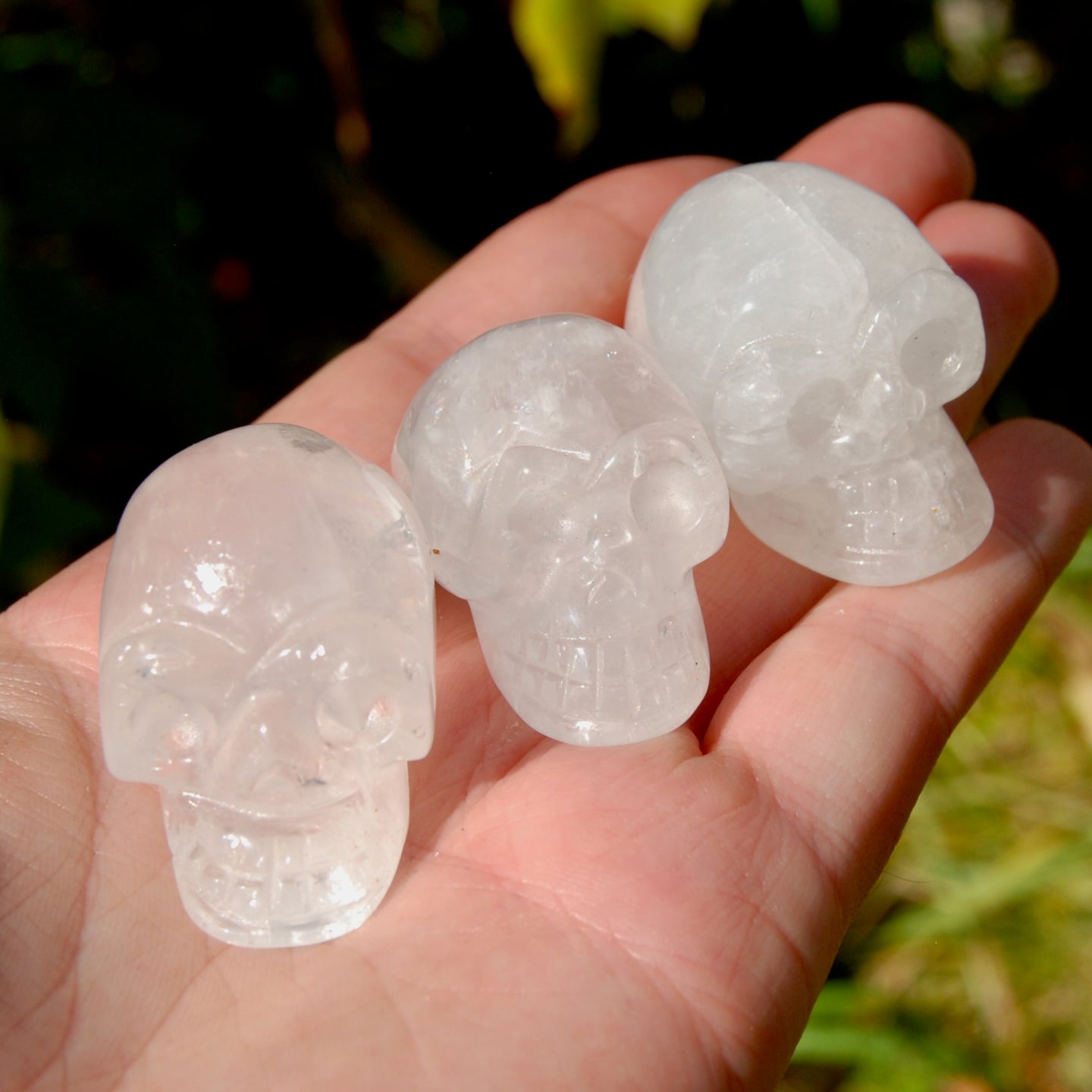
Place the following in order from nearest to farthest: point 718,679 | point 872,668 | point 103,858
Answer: point 103,858 < point 872,668 < point 718,679

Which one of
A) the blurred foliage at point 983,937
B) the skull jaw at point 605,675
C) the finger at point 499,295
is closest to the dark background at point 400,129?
the finger at point 499,295

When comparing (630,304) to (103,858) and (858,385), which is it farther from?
(103,858)

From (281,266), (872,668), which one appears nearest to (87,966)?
(872,668)

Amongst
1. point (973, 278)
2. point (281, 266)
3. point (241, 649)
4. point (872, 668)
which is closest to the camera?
point (241, 649)

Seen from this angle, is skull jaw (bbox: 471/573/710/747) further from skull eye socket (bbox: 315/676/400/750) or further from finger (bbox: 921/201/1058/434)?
finger (bbox: 921/201/1058/434)

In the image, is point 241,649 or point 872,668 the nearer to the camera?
point 241,649

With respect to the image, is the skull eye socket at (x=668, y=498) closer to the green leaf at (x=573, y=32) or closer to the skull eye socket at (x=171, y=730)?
the skull eye socket at (x=171, y=730)

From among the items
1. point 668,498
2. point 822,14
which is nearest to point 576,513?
point 668,498

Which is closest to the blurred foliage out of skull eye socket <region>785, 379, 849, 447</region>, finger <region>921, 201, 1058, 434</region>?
finger <region>921, 201, 1058, 434</region>
